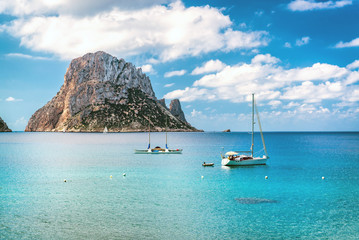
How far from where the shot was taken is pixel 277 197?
38.2m

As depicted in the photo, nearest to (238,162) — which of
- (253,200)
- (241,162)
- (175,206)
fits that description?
(241,162)

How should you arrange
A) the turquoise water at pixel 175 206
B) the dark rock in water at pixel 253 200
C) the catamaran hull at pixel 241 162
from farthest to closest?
the catamaran hull at pixel 241 162, the dark rock in water at pixel 253 200, the turquoise water at pixel 175 206

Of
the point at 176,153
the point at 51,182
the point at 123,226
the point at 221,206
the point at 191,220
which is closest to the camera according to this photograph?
the point at 123,226

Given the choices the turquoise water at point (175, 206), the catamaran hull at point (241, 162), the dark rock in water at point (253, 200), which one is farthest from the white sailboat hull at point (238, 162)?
the dark rock in water at point (253, 200)

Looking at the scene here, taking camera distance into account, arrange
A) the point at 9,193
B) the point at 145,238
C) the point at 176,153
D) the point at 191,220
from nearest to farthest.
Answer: the point at 145,238 → the point at 191,220 → the point at 9,193 → the point at 176,153

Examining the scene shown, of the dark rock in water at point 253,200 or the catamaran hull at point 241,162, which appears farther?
A: the catamaran hull at point 241,162

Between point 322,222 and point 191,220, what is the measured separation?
12005 millimetres

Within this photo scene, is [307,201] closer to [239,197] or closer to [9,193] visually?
[239,197]

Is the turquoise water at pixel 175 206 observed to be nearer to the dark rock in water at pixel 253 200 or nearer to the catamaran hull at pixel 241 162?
the dark rock in water at pixel 253 200

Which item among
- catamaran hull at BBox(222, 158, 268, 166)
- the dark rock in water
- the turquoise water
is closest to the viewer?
the turquoise water

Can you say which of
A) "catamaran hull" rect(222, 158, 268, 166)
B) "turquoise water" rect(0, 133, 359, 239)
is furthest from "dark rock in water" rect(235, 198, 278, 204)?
"catamaran hull" rect(222, 158, 268, 166)

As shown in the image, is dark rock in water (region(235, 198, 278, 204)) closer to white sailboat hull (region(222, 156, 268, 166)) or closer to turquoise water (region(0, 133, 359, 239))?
turquoise water (region(0, 133, 359, 239))

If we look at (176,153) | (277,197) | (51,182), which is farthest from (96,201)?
(176,153)

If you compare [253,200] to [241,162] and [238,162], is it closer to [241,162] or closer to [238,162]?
[238,162]
